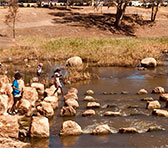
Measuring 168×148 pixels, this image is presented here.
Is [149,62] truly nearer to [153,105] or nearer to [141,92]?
[141,92]

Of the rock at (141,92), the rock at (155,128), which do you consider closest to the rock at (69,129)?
the rock at (155,128)

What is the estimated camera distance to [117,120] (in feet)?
45.2

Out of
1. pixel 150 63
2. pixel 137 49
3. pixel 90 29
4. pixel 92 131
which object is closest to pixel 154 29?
pixel 90 29

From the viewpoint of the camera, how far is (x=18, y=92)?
→ 48.3ft

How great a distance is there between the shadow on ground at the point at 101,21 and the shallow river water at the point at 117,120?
34.4 m

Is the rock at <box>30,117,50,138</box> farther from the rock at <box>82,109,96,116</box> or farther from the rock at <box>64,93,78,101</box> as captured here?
the rock at <box>64,93,78,101</box>

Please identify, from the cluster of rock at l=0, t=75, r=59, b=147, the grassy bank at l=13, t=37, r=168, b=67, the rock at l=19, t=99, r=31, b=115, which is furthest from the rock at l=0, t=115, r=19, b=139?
the grassy bank at l=13, t=37, r=168, b=67

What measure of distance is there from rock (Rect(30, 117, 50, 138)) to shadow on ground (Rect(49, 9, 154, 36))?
4387cm

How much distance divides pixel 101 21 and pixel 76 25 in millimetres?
5803

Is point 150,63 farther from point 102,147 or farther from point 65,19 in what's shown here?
point 65,19

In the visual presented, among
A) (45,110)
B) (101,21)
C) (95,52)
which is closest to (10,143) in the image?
(45,110)

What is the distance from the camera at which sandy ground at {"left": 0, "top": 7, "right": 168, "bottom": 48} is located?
5050 centimetres

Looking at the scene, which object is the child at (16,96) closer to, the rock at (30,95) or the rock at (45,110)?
the rock at (30,95)

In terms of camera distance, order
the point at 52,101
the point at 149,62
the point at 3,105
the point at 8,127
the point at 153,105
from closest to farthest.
A: the point at 8,127
the point at 3,105
the point at 153,105
the point at 52,101
the point at 149,62
